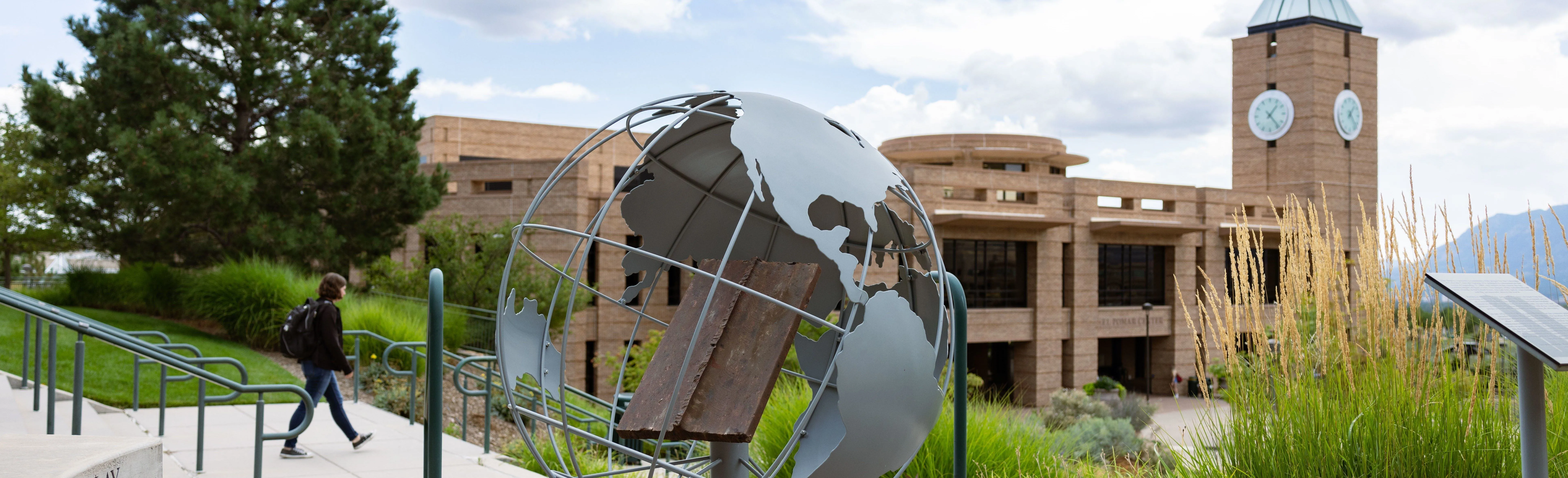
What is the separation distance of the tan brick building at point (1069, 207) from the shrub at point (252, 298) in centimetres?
572

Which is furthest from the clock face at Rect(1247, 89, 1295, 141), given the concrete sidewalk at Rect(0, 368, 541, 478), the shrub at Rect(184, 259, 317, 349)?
the concrete sidewalk at Rect(0, 368, 541, 478)

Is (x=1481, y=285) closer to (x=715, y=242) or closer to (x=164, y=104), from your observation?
(x=715, y=242)

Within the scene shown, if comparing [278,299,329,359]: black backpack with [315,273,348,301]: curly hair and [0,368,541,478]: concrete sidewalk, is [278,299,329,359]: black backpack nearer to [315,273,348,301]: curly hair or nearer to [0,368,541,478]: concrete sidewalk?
[315,273,348,301]: curly hair

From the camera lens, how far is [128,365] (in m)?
11.9

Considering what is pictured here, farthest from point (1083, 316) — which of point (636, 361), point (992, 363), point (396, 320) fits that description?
point (396, 320)

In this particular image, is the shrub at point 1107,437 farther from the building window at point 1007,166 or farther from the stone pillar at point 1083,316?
the building window at point 1007,166

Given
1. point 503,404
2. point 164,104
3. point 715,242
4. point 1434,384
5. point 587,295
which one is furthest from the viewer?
point 587,295

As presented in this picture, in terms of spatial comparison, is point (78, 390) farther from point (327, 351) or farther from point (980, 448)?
point (980, 448)

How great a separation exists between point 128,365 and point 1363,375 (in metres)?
13.3

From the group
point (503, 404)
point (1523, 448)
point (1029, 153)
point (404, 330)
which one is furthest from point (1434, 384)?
point (1029, 153)

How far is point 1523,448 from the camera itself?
364 centimetres

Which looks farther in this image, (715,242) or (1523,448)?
(715,242)

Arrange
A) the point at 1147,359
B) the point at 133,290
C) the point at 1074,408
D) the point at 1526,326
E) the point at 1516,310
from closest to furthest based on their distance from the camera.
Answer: the point at 1526,326 < the point at 1516,310 < the point at 133,290 < the point at 1074,408 < the point at 1147,359

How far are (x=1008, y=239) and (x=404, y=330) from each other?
2015 cm
